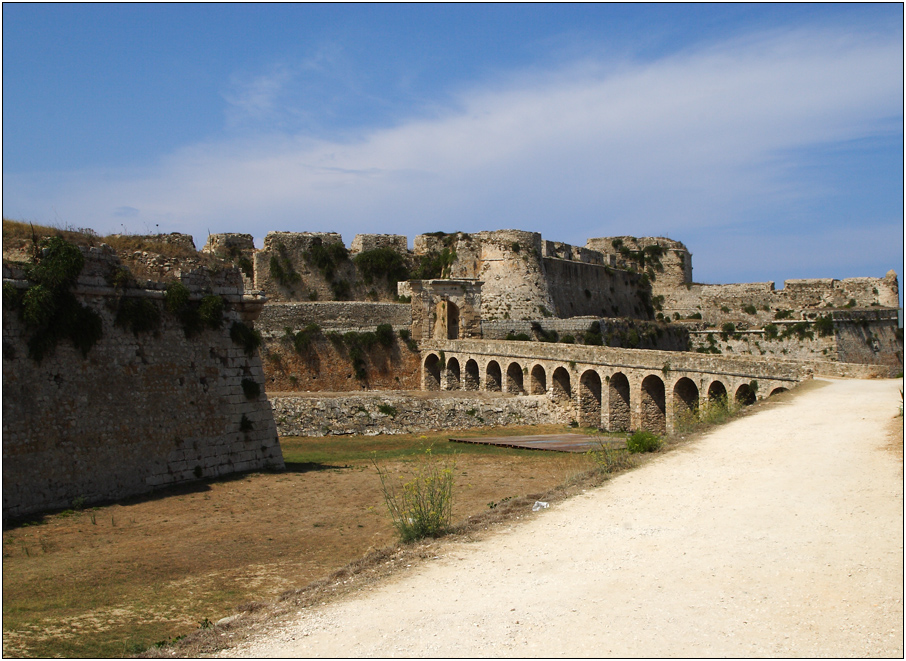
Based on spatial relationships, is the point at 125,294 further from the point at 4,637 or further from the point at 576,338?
the point at 576,338

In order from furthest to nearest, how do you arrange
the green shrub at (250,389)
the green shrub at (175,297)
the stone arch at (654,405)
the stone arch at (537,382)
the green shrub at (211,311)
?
the stone arch at (537,382) < the stone arch at (654,405) < the green shrub at (250,389) < the green shrub at (211,311) < the green shrub at (175,297)

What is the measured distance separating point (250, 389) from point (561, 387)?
13336 millimetres

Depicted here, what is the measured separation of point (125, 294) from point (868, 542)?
10753 mm

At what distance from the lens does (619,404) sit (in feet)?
74.5

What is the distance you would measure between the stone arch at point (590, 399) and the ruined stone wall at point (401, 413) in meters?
0.69

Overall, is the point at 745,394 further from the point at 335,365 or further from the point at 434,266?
the point at 434,266

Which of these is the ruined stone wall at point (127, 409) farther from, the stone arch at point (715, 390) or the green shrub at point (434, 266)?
the green shrub at point (434, 266)

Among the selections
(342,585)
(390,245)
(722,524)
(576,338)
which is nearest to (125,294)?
(342,585)

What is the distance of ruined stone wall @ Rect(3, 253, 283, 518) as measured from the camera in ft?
33.3

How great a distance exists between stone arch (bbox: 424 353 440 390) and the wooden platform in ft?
38.5

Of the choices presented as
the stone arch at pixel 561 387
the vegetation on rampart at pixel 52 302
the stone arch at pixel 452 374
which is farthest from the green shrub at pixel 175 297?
the stone arch at pixel 452 374

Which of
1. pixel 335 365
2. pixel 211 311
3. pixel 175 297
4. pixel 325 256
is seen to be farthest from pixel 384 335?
pixel 175 297

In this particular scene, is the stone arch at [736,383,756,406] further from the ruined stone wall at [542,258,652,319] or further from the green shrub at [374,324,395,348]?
the ruined stone wall at [542,258,652,319]

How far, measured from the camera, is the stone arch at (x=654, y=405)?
21.1 meters
